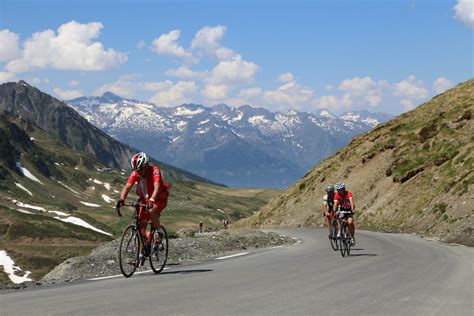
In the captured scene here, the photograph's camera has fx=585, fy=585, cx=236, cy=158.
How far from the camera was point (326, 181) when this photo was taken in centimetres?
7275

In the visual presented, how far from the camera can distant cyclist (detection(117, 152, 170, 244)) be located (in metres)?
13.6

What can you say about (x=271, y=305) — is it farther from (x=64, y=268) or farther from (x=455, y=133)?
(x=455, y=133)

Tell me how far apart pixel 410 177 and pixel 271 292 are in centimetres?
4565

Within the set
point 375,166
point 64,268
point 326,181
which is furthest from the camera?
point 326,181

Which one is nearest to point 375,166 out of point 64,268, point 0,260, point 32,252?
point 64,268

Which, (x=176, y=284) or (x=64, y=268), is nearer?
(x=176, y=284)

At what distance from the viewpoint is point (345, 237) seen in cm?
2103

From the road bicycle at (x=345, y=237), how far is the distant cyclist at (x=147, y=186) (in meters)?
8.52

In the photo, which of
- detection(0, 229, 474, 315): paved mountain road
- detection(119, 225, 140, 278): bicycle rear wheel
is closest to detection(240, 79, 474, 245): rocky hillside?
detection(0, 229, 474, 315): paved mountain road

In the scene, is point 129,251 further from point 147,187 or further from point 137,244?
point 147,187

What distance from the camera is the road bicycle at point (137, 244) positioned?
13750 millimetres

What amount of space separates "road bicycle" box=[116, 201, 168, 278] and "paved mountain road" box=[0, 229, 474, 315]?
0.36 metres

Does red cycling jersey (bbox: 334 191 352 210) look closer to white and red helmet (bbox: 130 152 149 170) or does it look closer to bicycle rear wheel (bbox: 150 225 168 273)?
bicycle rear wheel (bbox: 150 225 168 273)

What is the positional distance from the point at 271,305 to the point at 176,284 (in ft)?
10.8
